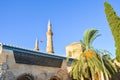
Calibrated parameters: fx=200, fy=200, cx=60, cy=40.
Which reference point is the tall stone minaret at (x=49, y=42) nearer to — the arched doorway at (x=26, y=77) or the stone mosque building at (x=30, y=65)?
the stone mosque building at (x=30, y=65)

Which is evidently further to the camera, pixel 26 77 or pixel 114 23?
pixel 114 23

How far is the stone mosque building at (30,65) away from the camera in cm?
1944

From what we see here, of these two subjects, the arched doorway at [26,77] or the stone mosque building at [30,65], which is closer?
the stone mosque building at [30,65]

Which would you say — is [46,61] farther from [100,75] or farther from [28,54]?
[100,75]

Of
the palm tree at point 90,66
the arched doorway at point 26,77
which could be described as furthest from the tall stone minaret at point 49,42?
the arched doorway at point 26,77

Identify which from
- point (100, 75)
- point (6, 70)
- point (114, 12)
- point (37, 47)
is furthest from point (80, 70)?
point (37, 47)

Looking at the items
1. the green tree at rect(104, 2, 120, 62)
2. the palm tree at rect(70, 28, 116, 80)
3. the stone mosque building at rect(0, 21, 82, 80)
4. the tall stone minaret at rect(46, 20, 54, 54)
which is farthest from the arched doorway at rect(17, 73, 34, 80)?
the tall stone minaret at rect(46, 20, 54, 54)

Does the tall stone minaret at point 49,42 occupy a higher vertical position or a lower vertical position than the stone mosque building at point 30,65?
higher

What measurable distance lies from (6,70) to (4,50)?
6.44ft

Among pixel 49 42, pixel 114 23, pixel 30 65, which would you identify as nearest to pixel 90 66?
pixel 30 65

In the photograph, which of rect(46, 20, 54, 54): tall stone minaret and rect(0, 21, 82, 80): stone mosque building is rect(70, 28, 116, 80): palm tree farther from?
rect(46, 20, 54, 54): tall stone minaret

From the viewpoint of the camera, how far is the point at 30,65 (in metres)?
21.4

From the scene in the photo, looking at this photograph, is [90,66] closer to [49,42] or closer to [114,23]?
[114,23]

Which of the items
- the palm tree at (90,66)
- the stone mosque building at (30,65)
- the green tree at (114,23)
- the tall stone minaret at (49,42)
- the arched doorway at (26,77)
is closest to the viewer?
the stone mosque building at (30,65)
